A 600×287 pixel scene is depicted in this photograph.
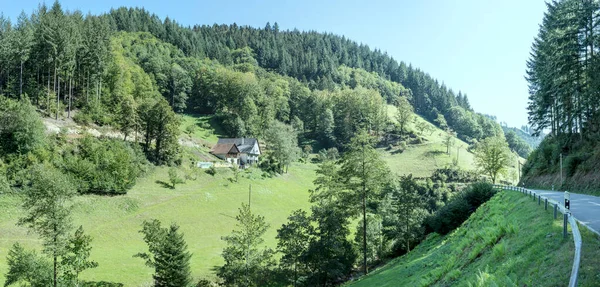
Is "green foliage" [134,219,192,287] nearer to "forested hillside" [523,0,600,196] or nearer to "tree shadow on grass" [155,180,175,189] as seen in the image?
"tree shadow on grass" [155,180,175,189]

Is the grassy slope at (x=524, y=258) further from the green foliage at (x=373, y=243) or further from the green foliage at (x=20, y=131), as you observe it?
the green foliage at (x=20, y=131)

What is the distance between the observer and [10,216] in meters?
38.9

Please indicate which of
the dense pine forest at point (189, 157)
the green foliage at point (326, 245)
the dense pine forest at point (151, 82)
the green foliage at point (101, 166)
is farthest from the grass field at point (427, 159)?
the green foliage at point (101, 166)

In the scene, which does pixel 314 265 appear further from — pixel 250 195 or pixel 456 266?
pixel 250 195

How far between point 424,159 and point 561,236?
98.6 m

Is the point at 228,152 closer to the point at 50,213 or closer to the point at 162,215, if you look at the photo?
the point at 162,215

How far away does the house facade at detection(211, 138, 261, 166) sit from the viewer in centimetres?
8938

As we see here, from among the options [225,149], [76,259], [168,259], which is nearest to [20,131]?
[76,259]

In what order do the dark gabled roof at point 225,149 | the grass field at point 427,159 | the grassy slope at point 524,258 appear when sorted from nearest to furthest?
1. the grassy slope at point 524,258
2. the dark gabled roof at point 225,149
3. the grass field at point 427,159

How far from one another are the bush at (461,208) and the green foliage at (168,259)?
26166 millimetres

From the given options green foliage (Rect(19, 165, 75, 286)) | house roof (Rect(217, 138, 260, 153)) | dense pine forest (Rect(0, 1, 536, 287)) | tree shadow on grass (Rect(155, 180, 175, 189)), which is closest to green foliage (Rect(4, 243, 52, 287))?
dense pine forest (Rect(0, 1, 536, 287))

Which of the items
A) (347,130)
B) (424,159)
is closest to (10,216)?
(424,159)

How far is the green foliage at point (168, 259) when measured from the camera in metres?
28.4

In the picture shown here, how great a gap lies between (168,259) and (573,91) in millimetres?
42922
